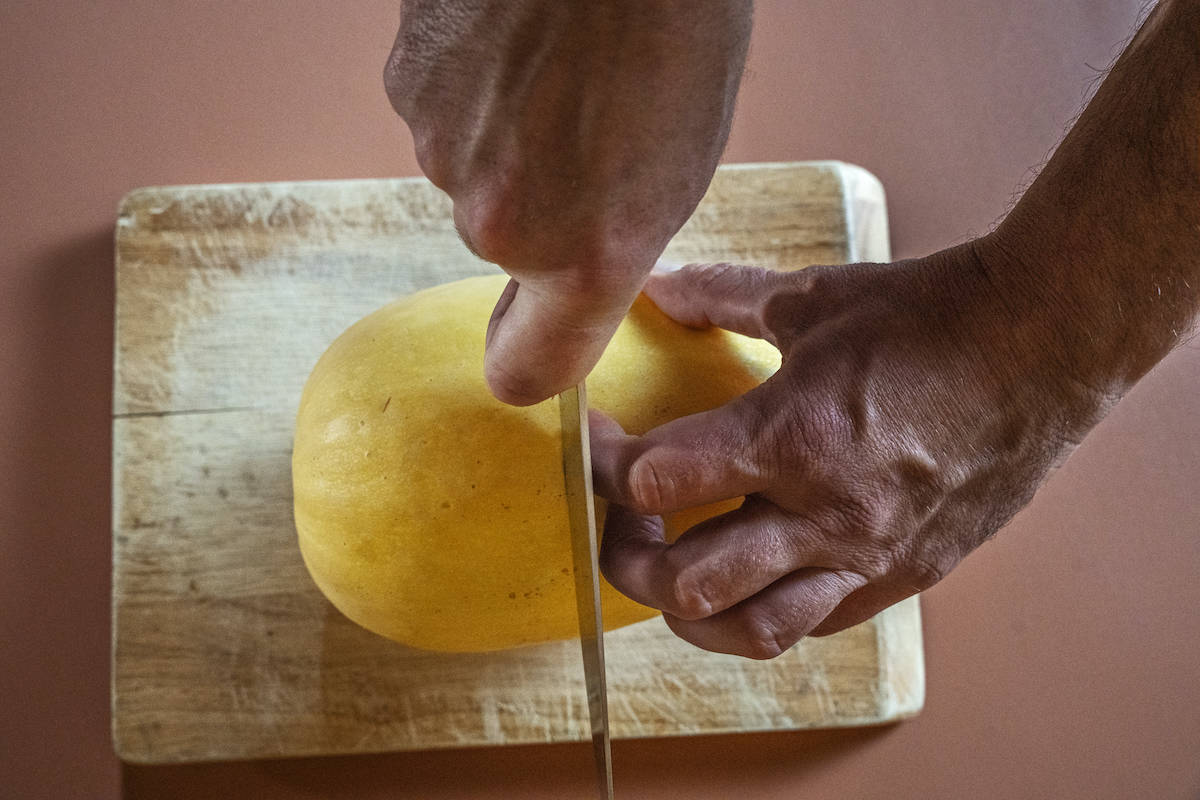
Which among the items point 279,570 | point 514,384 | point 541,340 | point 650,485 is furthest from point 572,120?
point 279,570

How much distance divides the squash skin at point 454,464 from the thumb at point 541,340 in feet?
0.76

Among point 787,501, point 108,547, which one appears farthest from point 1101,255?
point 108,547

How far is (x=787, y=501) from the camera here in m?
0.94

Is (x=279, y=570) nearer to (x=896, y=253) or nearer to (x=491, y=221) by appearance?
(x=491, y=221)

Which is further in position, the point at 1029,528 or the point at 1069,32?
the point at 1069,32

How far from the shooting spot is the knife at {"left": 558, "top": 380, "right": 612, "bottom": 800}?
899mm

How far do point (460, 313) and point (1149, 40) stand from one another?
2.71 feet

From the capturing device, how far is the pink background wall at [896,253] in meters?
1.46

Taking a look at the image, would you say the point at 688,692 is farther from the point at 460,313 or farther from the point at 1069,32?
the point at 1069,32

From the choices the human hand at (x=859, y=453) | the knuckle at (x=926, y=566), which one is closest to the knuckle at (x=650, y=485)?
the human hand at (x=859, y=453)

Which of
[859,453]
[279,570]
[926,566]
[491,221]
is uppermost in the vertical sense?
[491,221]

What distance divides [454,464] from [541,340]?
0.39m

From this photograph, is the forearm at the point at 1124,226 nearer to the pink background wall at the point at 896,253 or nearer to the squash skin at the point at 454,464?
the squash skin at the point at 454,464

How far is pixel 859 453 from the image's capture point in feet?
3.05
